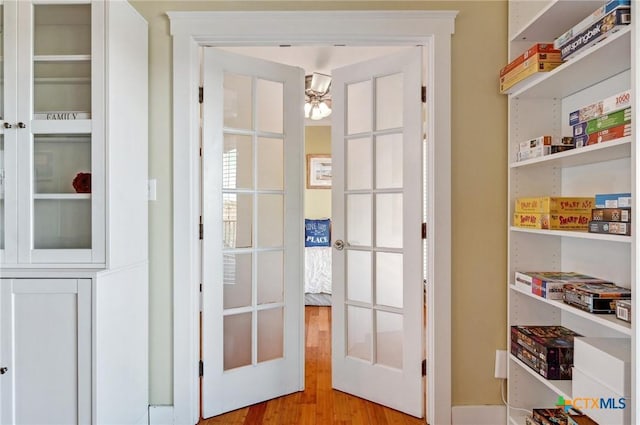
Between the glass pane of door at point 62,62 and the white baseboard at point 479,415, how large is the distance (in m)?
2.26

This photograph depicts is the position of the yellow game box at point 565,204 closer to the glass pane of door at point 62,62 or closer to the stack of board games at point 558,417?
the stack of board games at point 558,417

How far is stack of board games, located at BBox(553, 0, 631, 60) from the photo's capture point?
117 centimetres

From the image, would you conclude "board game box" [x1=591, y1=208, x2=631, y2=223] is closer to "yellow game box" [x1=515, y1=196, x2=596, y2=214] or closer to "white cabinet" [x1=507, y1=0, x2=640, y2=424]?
"white cabinet" [x1=507, y1=0, x2=640, y2=424]

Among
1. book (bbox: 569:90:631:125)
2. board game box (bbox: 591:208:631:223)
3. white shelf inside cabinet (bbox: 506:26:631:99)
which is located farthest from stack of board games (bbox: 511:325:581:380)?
white shelf inside cabinet (bbox: 506:26:631:99)

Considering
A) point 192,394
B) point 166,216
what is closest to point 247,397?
point 192,394

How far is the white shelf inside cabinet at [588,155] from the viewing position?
3.97 ft

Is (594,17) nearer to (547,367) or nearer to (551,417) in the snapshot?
(547,367)

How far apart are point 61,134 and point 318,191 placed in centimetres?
472

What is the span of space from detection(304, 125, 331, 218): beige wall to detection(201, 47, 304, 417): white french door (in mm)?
3858

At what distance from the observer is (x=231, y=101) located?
84.3 inches

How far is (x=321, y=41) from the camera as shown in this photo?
1961mm

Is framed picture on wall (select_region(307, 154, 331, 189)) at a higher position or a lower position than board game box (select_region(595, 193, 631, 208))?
higher

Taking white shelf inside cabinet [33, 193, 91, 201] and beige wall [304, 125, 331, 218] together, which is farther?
beige wall [304, 125, 331, 218]

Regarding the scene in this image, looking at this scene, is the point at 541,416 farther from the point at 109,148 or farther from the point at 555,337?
the point at 109,148
